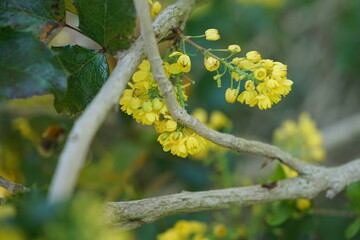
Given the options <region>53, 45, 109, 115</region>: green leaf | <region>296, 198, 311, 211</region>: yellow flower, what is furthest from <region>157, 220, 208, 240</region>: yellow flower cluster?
<region>53, 45, 109, 115</region>: green leaf

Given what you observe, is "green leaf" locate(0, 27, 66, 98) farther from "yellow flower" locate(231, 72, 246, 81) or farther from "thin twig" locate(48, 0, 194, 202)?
"yellow flower" locate(231, 72, 246, 81)

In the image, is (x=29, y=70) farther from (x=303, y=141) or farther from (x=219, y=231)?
(x=303, y=141)

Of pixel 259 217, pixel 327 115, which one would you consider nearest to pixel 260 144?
pixel 259 217

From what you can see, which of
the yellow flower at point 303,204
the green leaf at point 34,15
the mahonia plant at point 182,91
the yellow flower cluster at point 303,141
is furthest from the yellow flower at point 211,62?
the yellow flower cluster at point 303,141

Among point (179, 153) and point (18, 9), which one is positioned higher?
point (18, 9)

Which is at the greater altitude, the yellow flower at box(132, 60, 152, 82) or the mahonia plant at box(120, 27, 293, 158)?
the yellow flower at box(132, 60, 152, 82)

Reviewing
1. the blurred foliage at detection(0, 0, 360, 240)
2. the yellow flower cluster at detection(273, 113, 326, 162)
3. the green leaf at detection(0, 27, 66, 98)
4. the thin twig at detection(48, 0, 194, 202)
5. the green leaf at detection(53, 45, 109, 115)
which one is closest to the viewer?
the thin twig at detection(48, 0, 194, 202)

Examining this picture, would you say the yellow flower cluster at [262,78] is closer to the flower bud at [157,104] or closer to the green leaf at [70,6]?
the flower bud at [157,104]

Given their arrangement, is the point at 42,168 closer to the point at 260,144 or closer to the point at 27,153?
the point at 27,153
